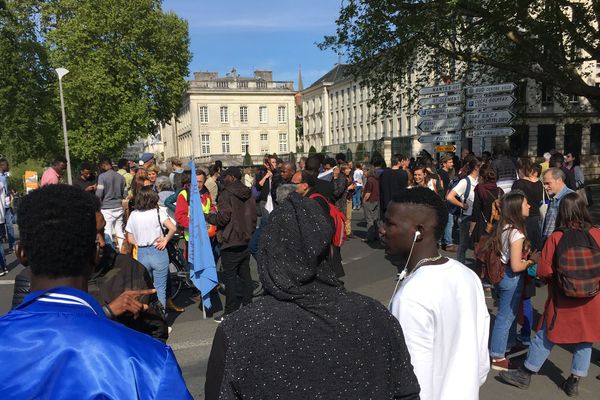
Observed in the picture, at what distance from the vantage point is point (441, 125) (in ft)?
39.4

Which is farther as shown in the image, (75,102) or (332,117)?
(332,117)

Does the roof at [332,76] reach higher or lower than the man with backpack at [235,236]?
higher

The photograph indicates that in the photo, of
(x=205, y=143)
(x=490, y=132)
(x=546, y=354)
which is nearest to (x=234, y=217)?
(x=546, y=354)

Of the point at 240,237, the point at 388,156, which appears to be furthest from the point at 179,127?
the point at 240,237

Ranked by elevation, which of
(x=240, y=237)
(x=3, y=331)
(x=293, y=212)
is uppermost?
(x=293, y=212)

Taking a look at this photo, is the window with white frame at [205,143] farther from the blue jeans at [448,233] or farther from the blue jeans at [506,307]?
the blue jeans at [506,307]

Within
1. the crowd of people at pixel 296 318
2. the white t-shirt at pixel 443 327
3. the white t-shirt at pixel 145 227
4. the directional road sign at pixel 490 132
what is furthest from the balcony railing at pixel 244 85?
the white t-shirt at pixel 443 327

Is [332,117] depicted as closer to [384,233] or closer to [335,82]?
[335,82]

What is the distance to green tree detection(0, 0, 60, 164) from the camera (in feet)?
105

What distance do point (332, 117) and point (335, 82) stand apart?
6.40 m

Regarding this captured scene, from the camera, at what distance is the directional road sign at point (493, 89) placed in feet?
33.9

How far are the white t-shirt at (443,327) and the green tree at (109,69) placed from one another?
33.6 m

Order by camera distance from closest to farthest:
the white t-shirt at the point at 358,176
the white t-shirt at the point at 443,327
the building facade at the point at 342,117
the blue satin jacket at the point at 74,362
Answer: the blue satin jacket at the point at 74,362
the white t-shirt at the point at 443,327
the white t-shirt at the point at 358,176
the building facade at the point at 342,117

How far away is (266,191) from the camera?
33.6 feet
